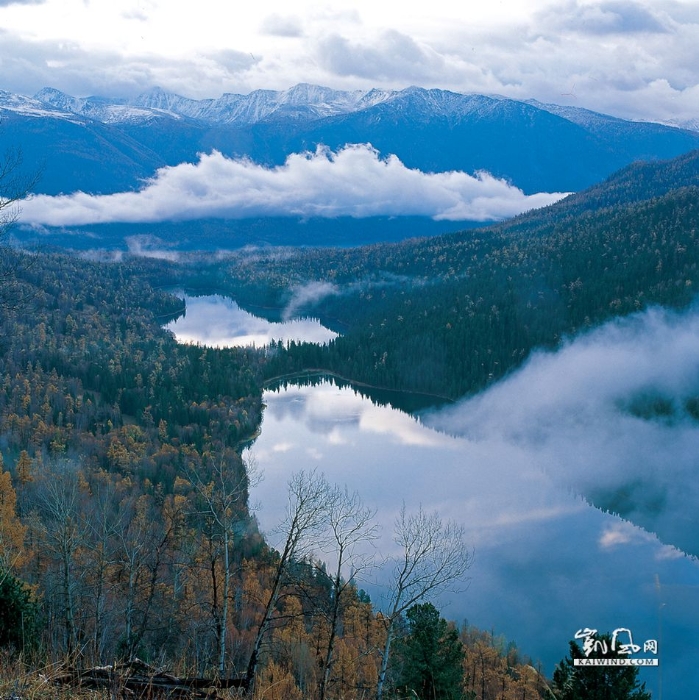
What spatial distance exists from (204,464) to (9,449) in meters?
13.7

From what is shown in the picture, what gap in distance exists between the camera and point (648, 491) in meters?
53.3

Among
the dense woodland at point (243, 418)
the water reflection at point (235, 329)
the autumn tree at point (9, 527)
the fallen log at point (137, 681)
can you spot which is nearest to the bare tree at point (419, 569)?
the dense woodland at point (243, 418)

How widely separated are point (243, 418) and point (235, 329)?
6397 centimetres

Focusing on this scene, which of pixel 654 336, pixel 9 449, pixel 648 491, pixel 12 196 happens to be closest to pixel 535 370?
pixel 654 336

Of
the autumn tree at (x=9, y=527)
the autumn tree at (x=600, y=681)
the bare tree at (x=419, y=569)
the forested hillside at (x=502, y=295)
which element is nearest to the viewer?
the bare tree at (x=419, y=569)

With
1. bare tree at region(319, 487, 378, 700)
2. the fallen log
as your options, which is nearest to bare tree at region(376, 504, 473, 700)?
bare tree at region(319, 487, 378, 700)

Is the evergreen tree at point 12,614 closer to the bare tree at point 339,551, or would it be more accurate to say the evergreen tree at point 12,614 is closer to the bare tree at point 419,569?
the bare tree at point 339,551

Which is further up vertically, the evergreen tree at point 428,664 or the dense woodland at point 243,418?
the dense woodland at point 243,418

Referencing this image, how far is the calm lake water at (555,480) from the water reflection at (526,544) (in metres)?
0.12

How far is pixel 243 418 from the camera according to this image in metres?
71.3

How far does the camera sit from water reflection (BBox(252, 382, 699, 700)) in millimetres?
33406

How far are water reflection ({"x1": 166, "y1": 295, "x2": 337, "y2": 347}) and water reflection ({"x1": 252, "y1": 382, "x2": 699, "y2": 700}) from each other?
49.7m

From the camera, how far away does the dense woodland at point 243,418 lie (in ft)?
46.5

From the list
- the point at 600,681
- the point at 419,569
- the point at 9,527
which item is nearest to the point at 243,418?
the point at 9,527
